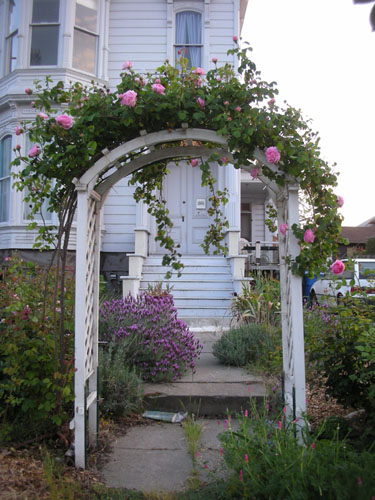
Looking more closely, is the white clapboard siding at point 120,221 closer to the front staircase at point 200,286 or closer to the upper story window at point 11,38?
the front staircase at point 200,286

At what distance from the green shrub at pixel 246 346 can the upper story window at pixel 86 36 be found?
6.79 m

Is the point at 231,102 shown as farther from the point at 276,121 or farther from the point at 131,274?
the point at 131,274

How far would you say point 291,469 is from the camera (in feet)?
7.01

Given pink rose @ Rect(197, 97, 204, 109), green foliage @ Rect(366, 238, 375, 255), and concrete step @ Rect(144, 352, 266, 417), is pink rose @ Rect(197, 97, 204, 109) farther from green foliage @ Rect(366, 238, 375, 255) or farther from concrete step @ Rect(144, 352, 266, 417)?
green foliage @ Rect(366, 238, 375, 255)

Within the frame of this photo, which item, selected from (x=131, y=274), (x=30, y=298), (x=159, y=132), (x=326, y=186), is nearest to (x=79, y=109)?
(x=159, y=132)

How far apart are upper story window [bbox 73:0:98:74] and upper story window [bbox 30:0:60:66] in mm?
408

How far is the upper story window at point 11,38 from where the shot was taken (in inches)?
363

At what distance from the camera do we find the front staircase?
7633 millimetres

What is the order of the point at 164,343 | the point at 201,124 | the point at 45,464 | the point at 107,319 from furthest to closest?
1. the point at 107,319
2. the point at 164,343
3. the point at 201,124
4. the point at 45,464

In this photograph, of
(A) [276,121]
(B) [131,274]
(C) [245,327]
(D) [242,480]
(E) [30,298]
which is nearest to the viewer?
(D) [242,480]

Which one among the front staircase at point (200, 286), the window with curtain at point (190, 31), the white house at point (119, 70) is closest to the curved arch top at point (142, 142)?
the front staircase at point (200, 286)

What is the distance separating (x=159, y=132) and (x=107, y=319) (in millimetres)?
2324

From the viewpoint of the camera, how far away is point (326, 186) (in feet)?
9.84

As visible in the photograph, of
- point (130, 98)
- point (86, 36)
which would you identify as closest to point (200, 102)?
point (130, 98)
